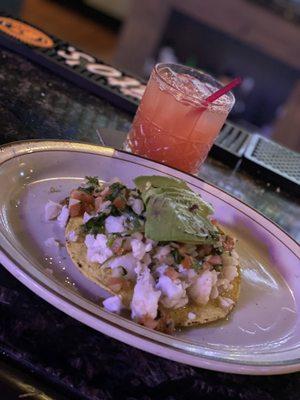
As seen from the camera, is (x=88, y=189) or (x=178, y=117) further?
(x=178, y=117)

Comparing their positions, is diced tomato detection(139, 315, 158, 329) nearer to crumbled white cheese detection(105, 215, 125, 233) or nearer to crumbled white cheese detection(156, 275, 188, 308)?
crumbled white cheese detection(156, 275, 188, 308)

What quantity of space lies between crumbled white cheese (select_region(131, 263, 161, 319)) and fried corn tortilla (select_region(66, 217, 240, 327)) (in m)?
0.03

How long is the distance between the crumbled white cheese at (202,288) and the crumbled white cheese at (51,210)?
0.88ft

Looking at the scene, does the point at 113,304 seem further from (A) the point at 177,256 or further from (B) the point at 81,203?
(B) the point at 81,203

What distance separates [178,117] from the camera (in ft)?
3.56

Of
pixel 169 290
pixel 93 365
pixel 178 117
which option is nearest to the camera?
pixel 93 365

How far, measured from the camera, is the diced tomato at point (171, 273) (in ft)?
2.31

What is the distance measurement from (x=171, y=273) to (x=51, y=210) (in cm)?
25

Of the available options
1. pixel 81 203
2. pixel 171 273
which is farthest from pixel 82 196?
pixel 171 273

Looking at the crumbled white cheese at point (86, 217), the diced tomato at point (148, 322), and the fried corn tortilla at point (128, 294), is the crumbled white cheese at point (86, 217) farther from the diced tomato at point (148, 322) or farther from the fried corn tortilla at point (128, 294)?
the diced tomato at point (148, 322)

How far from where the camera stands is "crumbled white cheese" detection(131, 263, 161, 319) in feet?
2.16

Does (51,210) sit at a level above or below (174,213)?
below

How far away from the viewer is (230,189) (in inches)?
51.3

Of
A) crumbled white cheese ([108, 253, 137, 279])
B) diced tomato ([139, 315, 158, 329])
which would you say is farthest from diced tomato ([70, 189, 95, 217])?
diced tomato ([139, 315, 158, 329])
